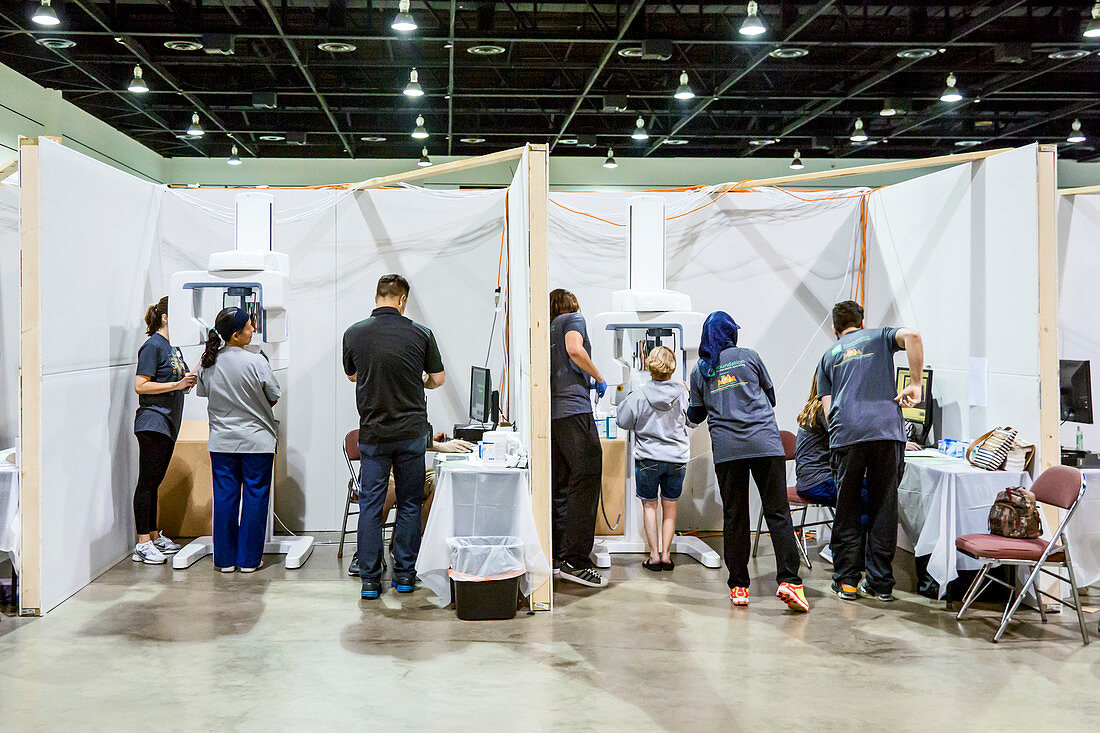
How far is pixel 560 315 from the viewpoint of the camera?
16.1ft

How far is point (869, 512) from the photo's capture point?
4.49 meters

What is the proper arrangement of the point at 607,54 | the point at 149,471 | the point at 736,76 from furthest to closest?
the point at 736,76, the point at 607,54, the point at 149,471

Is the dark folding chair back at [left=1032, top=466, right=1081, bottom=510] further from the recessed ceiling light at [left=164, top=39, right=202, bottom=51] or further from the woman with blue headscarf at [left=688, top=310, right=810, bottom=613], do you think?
the recessed ceiling light at [left=164, top=39, right=202, bottom=51]

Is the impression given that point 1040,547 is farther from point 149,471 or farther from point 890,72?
point 890,72

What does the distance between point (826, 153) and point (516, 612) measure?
30.9 feet

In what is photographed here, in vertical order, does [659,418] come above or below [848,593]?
above

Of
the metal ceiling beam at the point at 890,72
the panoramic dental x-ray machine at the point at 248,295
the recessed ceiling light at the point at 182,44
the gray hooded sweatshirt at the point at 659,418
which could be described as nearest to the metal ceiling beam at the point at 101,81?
the recessed ceiling light at the point at 182,44

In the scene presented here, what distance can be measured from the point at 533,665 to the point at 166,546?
2766mm

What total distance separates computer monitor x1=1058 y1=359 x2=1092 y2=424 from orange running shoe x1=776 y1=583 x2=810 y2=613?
1806mm

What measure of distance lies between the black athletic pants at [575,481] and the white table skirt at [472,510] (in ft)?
1.72

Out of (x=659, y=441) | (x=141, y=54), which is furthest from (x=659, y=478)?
(x=141, y=54)

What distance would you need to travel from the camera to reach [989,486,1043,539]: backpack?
159 inches

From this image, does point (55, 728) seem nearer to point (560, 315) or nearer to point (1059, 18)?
point (560, 315)

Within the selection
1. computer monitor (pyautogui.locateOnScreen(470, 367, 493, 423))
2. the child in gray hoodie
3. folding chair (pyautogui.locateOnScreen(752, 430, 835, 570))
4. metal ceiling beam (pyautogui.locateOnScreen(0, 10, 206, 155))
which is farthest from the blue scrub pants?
metal ceiling beam (pyautogui.locateOnScreen(0, 10, 206, 155))
